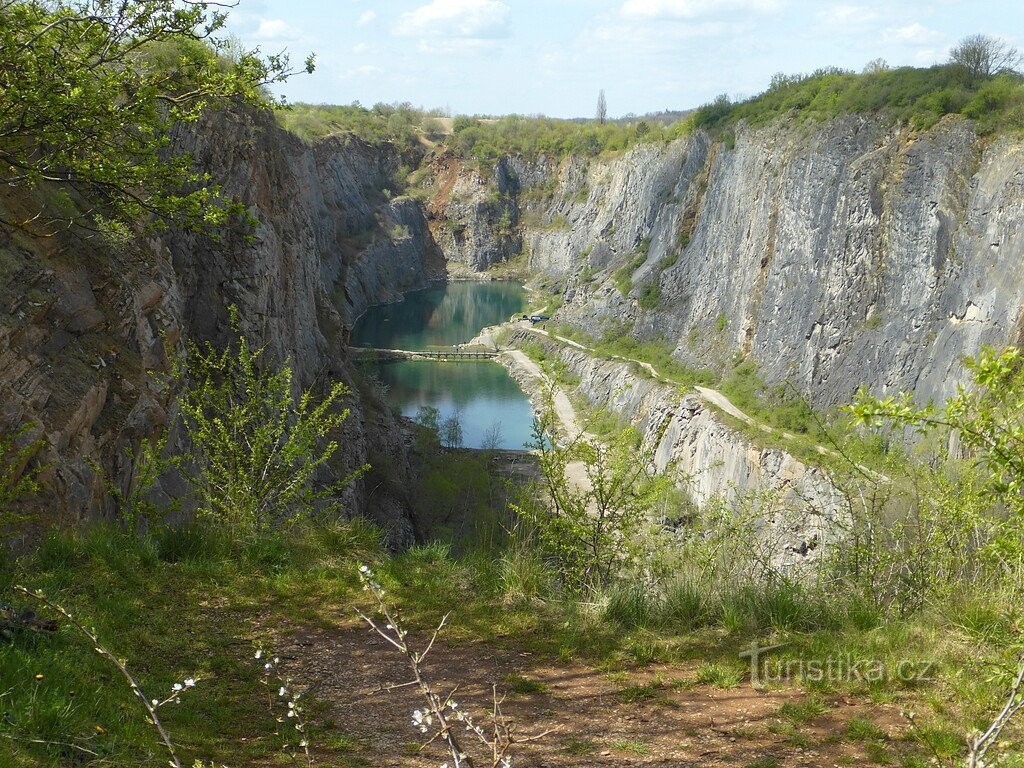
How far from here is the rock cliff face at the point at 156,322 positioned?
10586mm

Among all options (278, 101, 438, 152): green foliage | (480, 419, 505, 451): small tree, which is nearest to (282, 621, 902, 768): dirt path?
(480, 419, 505, 451): small tree

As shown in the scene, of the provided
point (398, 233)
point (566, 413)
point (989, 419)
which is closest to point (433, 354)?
point (566, 413)

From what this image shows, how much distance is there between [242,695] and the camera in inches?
205

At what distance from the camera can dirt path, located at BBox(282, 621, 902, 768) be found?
179 inches

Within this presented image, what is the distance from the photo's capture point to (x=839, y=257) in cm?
3806

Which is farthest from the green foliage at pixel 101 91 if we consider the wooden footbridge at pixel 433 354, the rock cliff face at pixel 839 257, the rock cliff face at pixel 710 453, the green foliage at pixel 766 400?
the wooden footbridge at pixel 433 354

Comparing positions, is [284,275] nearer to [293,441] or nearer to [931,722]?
[293,441]

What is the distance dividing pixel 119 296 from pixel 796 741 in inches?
495

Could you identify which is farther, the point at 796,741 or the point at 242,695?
the point at 242,695

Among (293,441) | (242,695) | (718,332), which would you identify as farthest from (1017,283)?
(242,695)

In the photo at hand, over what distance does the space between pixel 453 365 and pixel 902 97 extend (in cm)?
4061

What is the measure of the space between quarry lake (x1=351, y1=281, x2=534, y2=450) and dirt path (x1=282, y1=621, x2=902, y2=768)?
42.5 meters

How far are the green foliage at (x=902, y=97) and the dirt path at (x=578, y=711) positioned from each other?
3426 centimetres

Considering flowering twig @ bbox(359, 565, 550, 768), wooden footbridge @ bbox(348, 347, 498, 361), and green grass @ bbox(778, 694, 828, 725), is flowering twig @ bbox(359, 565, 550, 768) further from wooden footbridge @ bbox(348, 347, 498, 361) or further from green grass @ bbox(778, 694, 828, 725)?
wooden footbridge @ bbox(348, 347, 498, 361)
